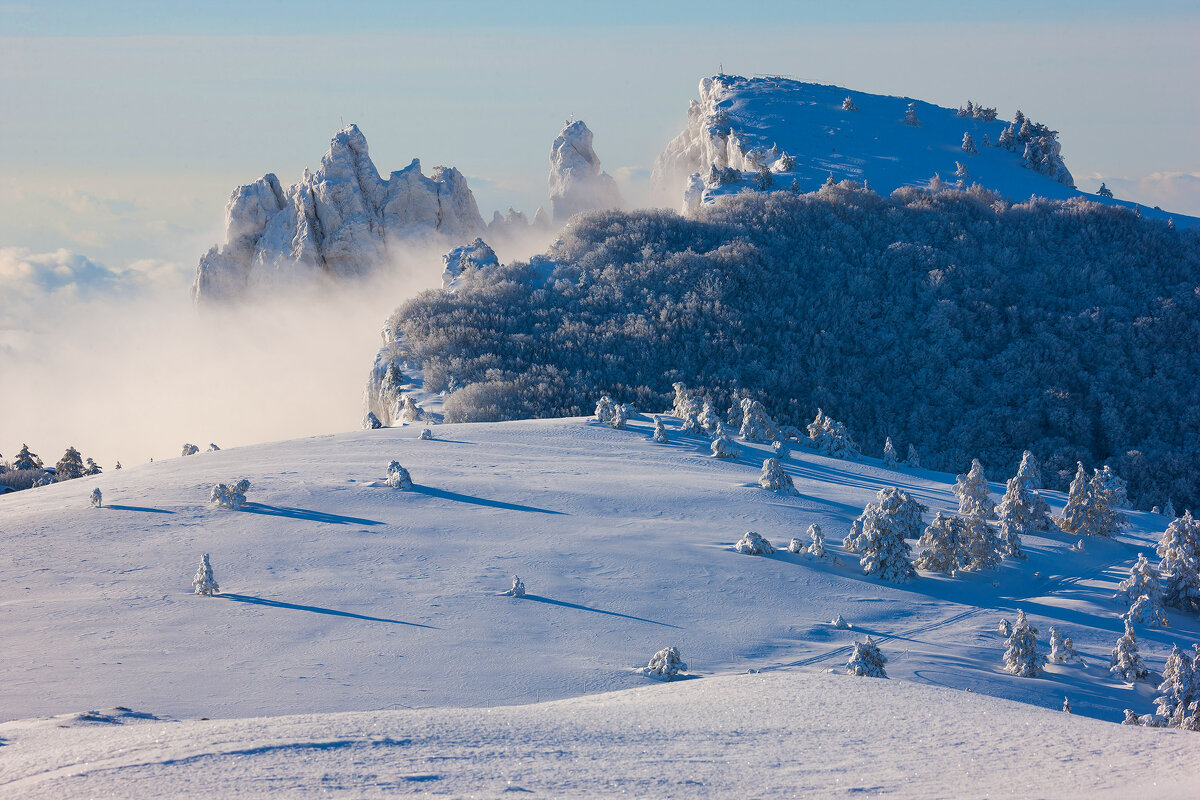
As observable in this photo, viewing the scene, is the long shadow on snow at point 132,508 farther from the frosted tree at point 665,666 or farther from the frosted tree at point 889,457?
the frosted tree at point 889,457

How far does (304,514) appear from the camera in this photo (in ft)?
57.3

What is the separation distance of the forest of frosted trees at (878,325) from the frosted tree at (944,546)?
1848cm

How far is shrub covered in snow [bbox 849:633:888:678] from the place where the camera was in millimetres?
12414

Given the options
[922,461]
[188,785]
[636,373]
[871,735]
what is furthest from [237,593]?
[922,461]

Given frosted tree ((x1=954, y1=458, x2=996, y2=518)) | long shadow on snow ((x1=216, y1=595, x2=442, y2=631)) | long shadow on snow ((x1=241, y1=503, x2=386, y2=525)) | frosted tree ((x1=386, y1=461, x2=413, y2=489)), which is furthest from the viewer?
frosted tree ((x1=954, y1=458, x2=996, y2=518))

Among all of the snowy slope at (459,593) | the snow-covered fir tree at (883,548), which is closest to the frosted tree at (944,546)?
the snowy slope at (459,593)

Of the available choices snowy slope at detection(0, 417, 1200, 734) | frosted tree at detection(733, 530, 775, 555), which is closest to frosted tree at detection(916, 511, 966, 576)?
snowy slope at detection(0, 417, 1200, 734)

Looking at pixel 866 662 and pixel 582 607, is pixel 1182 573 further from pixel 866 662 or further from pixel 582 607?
pixel 582 607

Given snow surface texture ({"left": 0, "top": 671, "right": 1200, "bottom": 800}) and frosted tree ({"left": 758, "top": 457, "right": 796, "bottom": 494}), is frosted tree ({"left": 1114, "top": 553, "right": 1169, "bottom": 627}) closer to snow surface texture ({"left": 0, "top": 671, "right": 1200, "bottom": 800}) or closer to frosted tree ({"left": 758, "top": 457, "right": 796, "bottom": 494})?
frosted tree ({"left": 758, "top": 457, "right": 796, "bottom": 494})

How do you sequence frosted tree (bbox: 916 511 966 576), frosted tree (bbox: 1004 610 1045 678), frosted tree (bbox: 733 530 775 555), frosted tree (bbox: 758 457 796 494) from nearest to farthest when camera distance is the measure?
frosted tree (bbox: 1004 610 1045 678)
frosted tree (bbox: 733 530 775 555)
frosted tree (bbox: 916 511 966 576)
frosted tree (bbox: 758 457 796 494)

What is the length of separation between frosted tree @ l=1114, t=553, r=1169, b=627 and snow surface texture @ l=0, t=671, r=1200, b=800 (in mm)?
8043

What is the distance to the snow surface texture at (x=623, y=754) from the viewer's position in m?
7.18

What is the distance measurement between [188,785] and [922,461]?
1407 inches

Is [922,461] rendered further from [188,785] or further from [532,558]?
[188,785]
